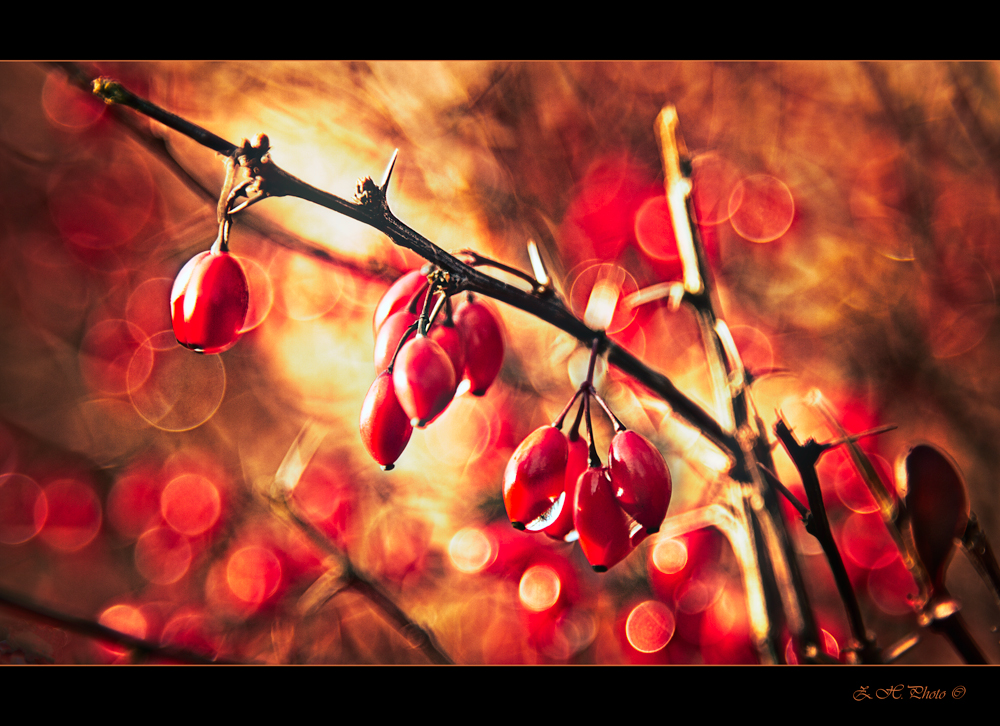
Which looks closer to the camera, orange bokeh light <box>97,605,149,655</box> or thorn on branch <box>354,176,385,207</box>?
thorn on branch <box>354,176,385,207</box>

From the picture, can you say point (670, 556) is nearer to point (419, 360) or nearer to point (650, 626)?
point (650, 626)

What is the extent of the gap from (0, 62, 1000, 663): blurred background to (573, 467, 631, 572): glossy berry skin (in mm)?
436

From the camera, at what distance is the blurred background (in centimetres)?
105

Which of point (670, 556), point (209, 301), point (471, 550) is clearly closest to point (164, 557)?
point (471, 550)

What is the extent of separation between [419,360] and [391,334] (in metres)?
0.08

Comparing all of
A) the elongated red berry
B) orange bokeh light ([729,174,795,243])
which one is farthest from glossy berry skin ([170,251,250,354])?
orange bokeh light ([729,174,795,243])

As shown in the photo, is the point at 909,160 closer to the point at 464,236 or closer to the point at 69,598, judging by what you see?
the point at 464,236

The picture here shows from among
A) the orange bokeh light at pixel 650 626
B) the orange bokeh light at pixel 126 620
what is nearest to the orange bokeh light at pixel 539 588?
the orange bokeh light at pixel 650 626

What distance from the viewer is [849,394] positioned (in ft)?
3.94

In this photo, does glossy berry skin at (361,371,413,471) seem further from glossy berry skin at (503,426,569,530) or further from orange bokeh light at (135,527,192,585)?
orange bokeh light at (135,527,192,585)

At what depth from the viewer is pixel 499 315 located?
1170 millimetres

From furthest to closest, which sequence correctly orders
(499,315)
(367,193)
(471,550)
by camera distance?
(471,550), (499,315), (367,193)

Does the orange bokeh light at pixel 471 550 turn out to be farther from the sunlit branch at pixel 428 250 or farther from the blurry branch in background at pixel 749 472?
the sunlit branch at pixel 428 250

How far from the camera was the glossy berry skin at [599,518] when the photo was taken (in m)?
0.48
